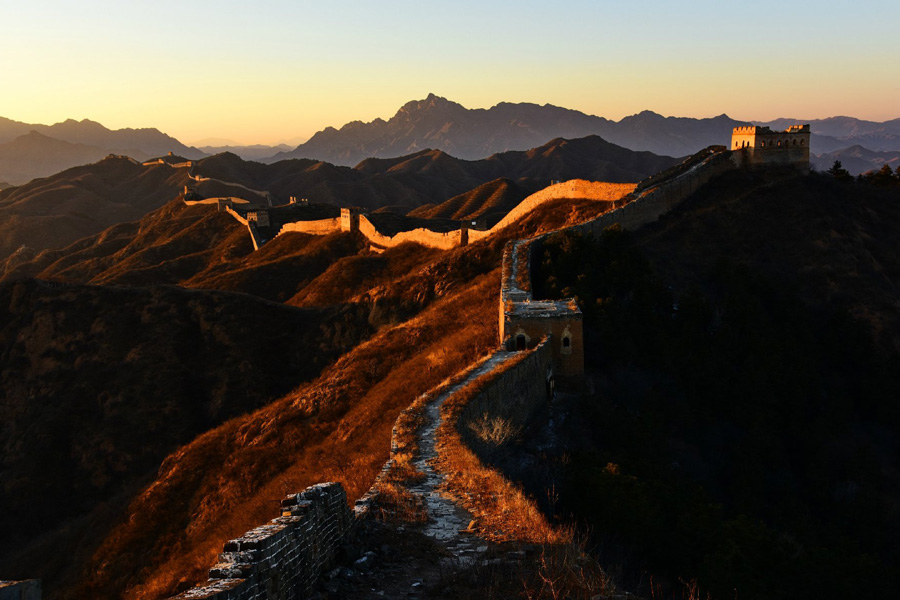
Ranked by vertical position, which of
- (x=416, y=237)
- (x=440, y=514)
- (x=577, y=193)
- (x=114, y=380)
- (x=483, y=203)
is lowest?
(x=114, y=380)

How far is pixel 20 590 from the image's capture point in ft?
17.3

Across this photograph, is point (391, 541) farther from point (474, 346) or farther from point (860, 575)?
point (474, 346)

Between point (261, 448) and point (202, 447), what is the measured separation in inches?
180

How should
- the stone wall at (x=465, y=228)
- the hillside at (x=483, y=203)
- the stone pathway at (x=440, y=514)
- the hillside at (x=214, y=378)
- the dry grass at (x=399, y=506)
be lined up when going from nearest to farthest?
the stone pathway at (x=440, y=514) < the dry grass at (x=399, y=506) < the hillside at (x=214, y=378) < the stone wall at (x=465, y=228) < the hillside at (x=483, y=203)

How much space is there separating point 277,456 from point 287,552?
16.4 m

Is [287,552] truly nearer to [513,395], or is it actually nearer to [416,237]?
[513,395]

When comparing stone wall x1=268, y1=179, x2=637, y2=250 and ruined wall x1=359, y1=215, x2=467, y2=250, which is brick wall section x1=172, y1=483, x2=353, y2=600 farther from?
ruined wall x1=359, y1=215, x2=467, y2=250

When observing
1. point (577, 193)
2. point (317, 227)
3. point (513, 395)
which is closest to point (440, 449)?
point (513, 395)

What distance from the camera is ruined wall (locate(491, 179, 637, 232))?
43.5 meters

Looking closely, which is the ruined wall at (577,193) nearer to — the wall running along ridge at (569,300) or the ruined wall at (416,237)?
Answer: the wall running along ridge at (569,300)

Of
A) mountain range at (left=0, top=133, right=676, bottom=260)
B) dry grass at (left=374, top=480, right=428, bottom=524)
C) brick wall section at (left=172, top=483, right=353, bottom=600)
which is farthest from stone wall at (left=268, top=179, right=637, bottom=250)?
mountain range at (left=0, top=133, right=676, bottom=260)

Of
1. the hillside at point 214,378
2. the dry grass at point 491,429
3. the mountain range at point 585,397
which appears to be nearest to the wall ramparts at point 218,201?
the hillside at point 214,378

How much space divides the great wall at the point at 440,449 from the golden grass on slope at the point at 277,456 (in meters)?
1.55

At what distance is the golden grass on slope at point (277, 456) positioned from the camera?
53.6 feet
